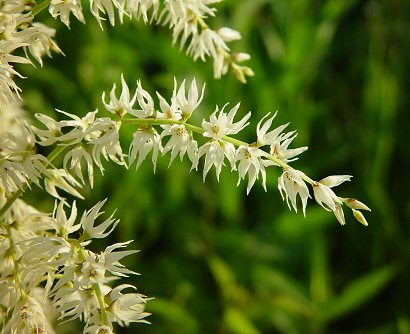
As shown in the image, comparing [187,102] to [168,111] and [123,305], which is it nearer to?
[168,111]

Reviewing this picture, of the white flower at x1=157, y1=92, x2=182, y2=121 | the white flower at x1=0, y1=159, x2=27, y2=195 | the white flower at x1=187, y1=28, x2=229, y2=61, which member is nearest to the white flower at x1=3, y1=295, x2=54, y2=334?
the white flower at x1=0, y1=159, x2=27, y2=195

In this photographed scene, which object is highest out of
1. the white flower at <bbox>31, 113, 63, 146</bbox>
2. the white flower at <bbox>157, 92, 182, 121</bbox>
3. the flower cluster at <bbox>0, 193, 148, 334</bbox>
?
the white flower at <bbox>157, 92, 182, 121</bbox>

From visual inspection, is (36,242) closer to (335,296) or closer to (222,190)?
(222,190)

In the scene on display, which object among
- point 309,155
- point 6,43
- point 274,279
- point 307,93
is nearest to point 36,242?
point 6,43

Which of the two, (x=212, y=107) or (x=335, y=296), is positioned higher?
(x=212, y=107)

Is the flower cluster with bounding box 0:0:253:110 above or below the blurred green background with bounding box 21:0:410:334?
above

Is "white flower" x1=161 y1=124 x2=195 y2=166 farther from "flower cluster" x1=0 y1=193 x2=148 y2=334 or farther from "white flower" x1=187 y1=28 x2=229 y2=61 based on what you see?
"white flower" x1=187 y1=28 x2=229 y2=61

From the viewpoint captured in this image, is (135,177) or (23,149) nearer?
(23,149)

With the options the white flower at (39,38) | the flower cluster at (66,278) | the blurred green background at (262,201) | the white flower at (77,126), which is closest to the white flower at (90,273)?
the flower cluster at (66,278)

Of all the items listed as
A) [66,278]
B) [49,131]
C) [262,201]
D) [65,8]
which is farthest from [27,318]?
[262,201]
